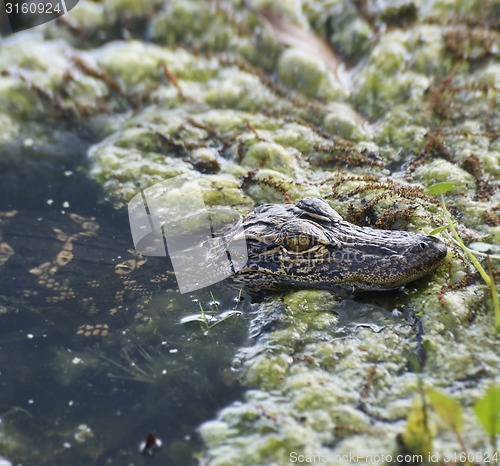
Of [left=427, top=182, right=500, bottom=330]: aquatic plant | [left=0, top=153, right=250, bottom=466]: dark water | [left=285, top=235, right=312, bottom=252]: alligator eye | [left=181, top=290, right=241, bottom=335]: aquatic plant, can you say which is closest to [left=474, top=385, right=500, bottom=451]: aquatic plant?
[left=427, top=182, right=500, bottom=330]: aquatic plant

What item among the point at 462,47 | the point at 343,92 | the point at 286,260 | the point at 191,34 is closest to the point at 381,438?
the point at 286,260

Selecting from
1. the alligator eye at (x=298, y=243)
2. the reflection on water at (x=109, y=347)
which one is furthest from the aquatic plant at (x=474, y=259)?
the alligator eye at (x=298, y=243)

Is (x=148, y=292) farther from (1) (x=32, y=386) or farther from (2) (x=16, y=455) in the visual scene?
(2) (x=16, y=455)

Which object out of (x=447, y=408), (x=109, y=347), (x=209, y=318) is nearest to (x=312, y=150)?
(x=209, y=318)

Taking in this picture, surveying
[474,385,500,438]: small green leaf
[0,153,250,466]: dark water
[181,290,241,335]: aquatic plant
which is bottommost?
[0,153,250,466]: dark water

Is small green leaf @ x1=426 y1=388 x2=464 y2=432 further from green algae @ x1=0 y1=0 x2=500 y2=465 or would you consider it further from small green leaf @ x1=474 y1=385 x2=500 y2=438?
green algae @ x1=0 y1=0 x2=500 y2=465

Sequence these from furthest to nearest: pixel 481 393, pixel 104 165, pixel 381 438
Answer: pixel 104 165
pixel 481 393
pixel 381 438
